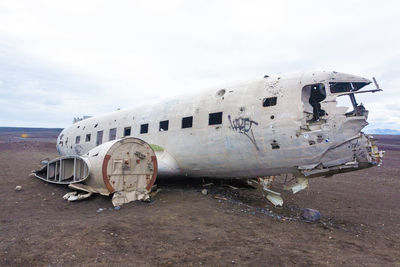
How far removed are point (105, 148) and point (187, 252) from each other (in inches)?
223

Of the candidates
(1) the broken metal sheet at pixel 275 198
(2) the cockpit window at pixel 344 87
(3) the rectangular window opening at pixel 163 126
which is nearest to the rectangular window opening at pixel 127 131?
(3) the rectangular window opening at pixel 163 126

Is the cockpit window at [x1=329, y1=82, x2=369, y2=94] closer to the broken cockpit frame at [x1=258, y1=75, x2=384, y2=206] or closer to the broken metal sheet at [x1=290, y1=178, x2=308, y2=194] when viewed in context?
the broken cockpit frame at [x1=258, y1=75, x2=384, y2=206]

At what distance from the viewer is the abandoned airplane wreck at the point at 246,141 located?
8656 mm

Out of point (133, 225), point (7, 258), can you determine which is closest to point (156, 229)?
point (133, 225)

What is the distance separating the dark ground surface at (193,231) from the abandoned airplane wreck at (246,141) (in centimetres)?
101

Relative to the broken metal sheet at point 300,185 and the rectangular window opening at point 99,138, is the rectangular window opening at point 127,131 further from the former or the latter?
the broken metal sheet at point 300,185

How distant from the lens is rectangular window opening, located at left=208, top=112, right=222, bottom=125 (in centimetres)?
1077

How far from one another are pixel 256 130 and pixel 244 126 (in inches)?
19.5

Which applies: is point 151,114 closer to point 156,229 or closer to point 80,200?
point 80,200

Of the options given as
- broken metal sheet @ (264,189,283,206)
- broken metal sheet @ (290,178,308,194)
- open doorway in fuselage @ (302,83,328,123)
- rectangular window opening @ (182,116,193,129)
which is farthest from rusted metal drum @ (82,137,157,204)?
open doorway in fuselage @ (302,83,328,123)

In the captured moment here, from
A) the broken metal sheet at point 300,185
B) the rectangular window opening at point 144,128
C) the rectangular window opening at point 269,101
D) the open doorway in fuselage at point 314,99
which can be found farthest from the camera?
the rectangular window opening at point 144,128

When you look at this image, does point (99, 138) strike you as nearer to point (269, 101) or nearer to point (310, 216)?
point (269, 101)

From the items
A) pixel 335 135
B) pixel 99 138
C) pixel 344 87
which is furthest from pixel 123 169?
pixel 344 87

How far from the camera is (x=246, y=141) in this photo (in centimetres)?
988
